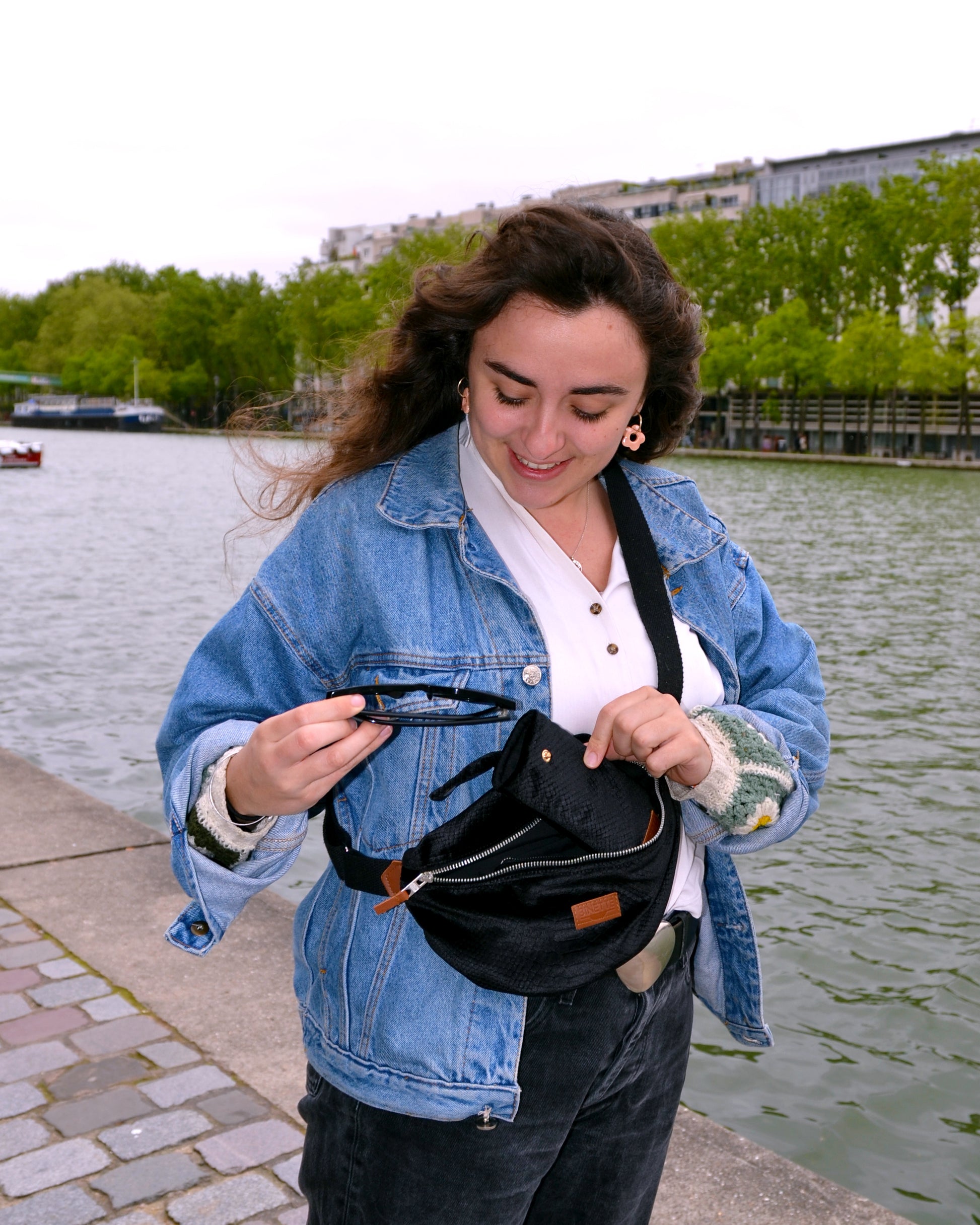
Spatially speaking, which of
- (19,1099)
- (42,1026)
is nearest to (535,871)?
(19,1099)

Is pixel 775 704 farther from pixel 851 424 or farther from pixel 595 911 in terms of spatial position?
pixel 851 424

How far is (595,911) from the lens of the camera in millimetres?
1560

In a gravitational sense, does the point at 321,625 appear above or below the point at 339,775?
above

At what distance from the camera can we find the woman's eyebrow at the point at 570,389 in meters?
1.69

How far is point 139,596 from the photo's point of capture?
15.2 meters

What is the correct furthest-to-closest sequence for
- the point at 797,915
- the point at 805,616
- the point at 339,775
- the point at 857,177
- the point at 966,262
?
the point at 857,177
the point at 966,262
the point at 805,616
the point at 797,915
the point at 339,775

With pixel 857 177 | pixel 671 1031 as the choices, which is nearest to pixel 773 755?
pixel 671 1031

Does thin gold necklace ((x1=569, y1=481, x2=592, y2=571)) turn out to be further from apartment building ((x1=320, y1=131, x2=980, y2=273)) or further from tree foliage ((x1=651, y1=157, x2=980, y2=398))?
apartment building ((x1=320, y1=131, x2=980, y2=273))

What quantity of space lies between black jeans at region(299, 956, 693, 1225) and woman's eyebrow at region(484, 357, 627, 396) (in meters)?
0.78

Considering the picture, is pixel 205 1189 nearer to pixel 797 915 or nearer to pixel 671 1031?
pixel 671 1031

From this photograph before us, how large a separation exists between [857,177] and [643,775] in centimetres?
9990

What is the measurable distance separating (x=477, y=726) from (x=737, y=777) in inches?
13.8

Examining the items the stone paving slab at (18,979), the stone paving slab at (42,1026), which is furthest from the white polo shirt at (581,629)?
the stone paving slab at (18,979)

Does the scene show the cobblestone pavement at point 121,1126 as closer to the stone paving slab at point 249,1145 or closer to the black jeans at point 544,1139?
the stone paving slab at point 249,1145
